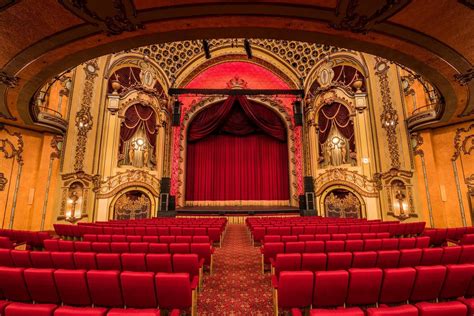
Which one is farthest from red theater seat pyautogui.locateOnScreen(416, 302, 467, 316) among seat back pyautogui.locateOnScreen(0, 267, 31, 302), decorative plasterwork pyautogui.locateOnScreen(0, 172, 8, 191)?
decorative plasterwork pyautogui.locateOnScreen(0, 172, 8, 191)

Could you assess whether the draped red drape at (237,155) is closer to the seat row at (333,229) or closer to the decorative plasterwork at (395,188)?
the decorative plasterwork at (395,188)

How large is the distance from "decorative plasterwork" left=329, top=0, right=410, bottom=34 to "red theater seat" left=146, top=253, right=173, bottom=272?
4.72m

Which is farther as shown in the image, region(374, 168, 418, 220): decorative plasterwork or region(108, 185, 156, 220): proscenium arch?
region(108, 185, 156, 220): proscenium arch

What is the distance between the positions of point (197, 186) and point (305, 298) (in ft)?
43.0

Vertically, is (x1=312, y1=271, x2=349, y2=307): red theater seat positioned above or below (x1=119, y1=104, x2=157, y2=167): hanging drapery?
below

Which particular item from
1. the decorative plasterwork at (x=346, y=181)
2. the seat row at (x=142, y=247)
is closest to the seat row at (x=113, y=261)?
the seat row at (x=142, y=247)

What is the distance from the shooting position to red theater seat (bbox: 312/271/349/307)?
6.64ft

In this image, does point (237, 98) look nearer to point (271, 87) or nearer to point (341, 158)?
point (271, 87)

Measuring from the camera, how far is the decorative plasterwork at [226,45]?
1252cm

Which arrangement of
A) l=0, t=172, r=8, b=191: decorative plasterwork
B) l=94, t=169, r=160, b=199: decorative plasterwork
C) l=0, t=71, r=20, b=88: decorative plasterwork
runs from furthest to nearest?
1. l=94, t=169, r=160, b=199: decorative plasterwork
2. l=0, t=172, r=8, b=191: decorative plasterwork
3. l=0, t=71, r=20, b=88: decorative plasterwork

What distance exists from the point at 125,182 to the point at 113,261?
28.1ft

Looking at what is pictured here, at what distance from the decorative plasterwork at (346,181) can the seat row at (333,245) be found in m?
6.59

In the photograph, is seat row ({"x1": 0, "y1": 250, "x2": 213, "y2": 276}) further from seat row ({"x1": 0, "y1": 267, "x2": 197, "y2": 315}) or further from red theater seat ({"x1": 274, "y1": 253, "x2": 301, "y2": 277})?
red theater seat ({"x1": 274, "y1": 253, "x2": 301, "y2": 277})

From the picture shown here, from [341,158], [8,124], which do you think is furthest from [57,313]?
[341,158]
